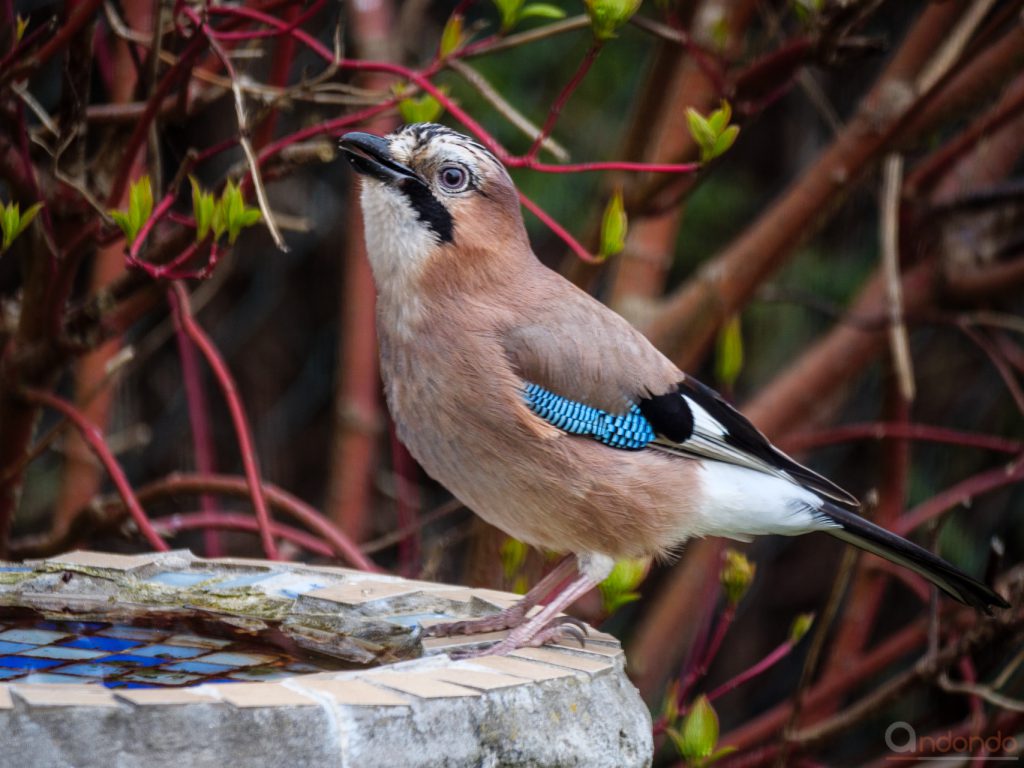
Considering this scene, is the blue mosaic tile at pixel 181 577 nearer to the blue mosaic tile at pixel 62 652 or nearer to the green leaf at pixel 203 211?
the blue mosaic tile at pixel 62 652

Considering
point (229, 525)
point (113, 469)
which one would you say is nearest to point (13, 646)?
point (113, 469)

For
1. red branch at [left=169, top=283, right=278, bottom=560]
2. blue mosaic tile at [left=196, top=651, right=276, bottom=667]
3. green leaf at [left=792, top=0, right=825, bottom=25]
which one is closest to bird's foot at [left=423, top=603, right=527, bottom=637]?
blue mosaic tile at [left=196, top=651, right=276, bottom=667]

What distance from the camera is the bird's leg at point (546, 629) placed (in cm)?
227

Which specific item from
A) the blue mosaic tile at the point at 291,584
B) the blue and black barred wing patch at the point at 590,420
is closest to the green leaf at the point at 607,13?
the blue and black barred wing patch at the point at 590,420

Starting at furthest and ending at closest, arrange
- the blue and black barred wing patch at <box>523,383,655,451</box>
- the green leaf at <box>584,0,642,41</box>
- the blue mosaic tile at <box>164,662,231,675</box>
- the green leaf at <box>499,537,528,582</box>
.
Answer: the green leaf at <box>499,537,528,582</box>
the blue and black barred wing patch at <box>523,383,655,451</box>
the green leaf at <box>584,0,642,41</box>
the blue mosaic tile at <box>164,662,231,675</box>

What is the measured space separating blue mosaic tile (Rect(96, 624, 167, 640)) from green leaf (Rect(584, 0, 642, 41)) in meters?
1.30

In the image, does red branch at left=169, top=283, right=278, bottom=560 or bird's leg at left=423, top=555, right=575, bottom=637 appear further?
red branch at left=169, top=283, right=278, bottom=560

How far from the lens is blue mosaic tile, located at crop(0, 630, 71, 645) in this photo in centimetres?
229

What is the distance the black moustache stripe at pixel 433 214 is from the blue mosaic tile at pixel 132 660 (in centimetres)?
99

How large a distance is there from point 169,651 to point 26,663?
0.75 ft

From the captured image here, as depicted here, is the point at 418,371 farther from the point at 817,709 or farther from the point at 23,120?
the point at 817,709

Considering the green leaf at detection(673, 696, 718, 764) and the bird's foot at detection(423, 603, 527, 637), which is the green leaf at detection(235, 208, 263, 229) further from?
the green leaf at detection(673, 696, 718, 764)

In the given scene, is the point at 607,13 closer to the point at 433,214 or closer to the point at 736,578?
the point at 433,214

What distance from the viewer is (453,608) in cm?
256
